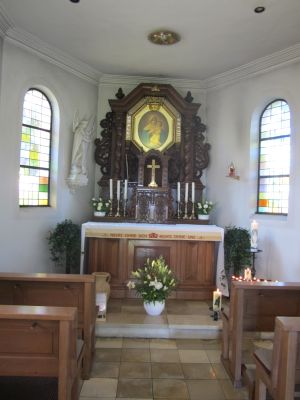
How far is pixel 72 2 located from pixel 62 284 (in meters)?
3.69

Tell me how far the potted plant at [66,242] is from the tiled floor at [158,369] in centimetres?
156

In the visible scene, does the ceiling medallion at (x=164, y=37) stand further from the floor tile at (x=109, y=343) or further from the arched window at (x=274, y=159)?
the floor tile at (x=109, y=343)

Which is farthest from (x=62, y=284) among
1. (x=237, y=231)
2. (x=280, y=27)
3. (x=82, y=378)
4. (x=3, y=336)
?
(x=280, y=27)

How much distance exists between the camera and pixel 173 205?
7266 mm

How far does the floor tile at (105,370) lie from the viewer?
3618 millimetres

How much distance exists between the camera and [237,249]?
6.21m

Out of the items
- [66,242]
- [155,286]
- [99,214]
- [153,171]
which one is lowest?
[155,286]

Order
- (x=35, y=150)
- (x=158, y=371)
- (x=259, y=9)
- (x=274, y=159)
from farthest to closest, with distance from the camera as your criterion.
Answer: (x=274, y=159) → (x=35, y=150) → (x=259, y=9) → (x=158, y=371)

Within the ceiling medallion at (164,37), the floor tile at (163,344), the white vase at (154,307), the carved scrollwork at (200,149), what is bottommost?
the floor tile at (163,344)

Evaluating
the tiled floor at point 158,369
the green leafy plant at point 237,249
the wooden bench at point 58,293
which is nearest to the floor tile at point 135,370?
the tiled floor at point 158,369

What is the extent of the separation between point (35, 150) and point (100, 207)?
62.4 inches

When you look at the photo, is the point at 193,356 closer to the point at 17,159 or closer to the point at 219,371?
the point at 219,371

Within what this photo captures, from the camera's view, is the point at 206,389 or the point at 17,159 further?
the point at 17,159

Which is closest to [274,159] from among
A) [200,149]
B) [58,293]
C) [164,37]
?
[200,149]
